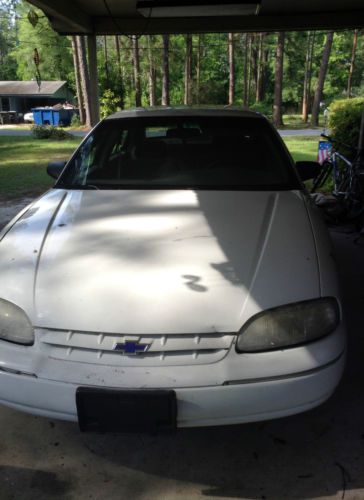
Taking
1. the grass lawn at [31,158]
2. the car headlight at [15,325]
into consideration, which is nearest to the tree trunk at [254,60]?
the grass lawn at [31,158]

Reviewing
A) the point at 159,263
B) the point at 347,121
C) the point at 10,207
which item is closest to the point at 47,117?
the point at 10,207

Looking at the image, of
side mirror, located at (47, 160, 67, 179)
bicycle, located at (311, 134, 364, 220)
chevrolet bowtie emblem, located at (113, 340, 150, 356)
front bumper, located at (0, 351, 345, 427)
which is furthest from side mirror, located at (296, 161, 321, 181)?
bicycle, located at (311, 134, 364, 220)

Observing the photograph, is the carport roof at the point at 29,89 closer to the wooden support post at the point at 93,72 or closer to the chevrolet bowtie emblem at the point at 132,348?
the wooden support post at the point at 93,72

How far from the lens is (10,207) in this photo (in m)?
7.32

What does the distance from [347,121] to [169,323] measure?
302 inches

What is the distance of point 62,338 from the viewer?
182cm

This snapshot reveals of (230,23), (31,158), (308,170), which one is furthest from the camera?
(31,158)

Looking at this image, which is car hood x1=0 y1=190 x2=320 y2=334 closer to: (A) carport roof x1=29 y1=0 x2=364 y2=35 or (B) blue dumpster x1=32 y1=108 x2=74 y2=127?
(A) carport roof x1=29 y1=0 x2=364 y2=35

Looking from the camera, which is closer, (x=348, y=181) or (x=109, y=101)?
(x=348, y=181)

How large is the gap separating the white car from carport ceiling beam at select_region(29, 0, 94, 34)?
426 cm

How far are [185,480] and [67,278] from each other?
1.03 meters

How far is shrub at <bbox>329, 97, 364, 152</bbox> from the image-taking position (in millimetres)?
8188

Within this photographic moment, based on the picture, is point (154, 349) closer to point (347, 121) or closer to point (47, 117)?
point (347, 121)

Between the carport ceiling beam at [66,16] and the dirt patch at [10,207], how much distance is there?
9.07 ft
